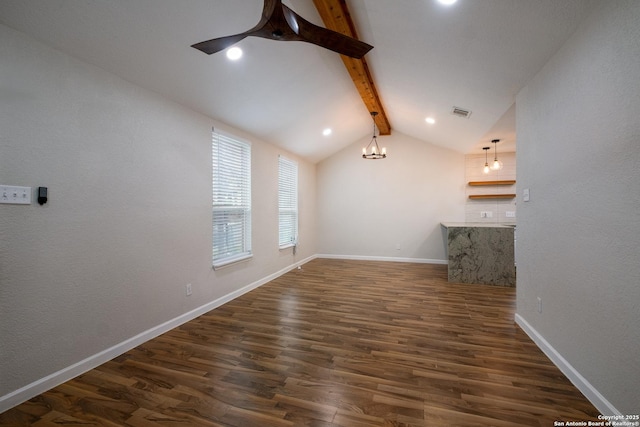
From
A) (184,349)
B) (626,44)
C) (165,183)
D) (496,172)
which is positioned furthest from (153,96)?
(496,172)

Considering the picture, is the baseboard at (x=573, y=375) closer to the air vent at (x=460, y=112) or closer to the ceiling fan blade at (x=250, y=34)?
the air vent at (x=460, y=112)

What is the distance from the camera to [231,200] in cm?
389

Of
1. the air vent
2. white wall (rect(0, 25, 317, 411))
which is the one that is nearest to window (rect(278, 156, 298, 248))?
white wall (rect(0, 25, 317, 411))

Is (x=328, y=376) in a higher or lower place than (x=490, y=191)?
lower

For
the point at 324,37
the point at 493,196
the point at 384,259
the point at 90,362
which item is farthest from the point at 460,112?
the point at 90,362

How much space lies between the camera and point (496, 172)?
19.1ft

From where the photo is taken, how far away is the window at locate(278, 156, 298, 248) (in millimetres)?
5329

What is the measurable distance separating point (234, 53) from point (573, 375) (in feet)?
12.5

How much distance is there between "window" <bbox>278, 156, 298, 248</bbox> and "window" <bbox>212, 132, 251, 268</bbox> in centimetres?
109

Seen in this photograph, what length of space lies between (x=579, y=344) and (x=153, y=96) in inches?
163

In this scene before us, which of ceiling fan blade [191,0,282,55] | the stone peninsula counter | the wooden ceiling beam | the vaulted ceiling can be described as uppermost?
the wooden ceiling beam

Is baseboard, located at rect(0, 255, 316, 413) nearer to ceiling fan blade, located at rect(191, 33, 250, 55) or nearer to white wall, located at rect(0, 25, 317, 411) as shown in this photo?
white wall, located at rect(0, 25, 317, 411)

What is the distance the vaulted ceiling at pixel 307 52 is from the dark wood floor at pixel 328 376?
2.49 m

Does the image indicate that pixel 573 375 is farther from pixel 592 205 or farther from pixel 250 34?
pixel 250 34
